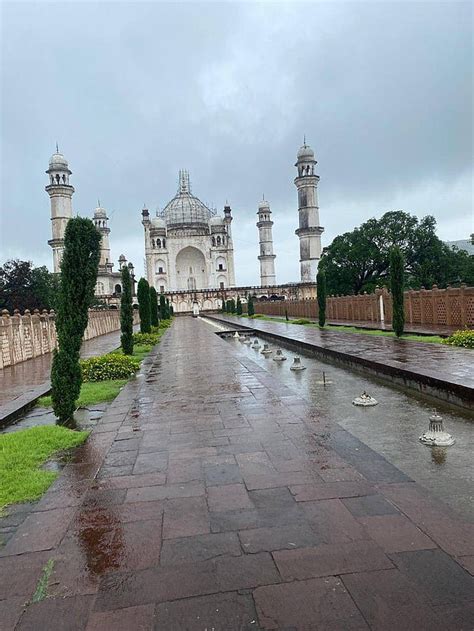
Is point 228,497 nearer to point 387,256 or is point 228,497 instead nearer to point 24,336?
point 24,336

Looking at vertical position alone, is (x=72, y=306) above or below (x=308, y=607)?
above

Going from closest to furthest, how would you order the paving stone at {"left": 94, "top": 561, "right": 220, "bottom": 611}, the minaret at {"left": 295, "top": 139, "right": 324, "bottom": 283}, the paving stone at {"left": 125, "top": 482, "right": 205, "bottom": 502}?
the paving stone at {"left": 94, "top": 561, "right": 220, "bottom": 611}, the paving stone at {"left": 125, "top": 482, "right": 205, "bottom": 502}, the minaret at {"left": 295, "top": 139, "right": 324, "bottom": 283}

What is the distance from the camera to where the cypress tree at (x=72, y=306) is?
5379 millimetres

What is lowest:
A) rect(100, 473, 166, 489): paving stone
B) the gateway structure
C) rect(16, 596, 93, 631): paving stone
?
rect(100, 473, 166, 489): paving stone

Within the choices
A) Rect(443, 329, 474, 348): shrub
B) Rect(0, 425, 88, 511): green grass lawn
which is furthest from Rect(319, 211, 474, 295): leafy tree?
Rect(0, 425, 88, 511): green grass lawn

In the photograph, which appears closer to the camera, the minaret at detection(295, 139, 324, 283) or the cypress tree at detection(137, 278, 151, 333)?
the cypress tree at detection(137, 278, 151, 333)

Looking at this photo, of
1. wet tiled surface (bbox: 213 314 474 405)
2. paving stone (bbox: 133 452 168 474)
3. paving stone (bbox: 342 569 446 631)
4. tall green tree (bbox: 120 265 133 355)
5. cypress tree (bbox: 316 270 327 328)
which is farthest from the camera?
cypress tree (bbox: 316 270 327 328)

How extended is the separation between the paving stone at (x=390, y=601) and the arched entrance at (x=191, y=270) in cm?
6855

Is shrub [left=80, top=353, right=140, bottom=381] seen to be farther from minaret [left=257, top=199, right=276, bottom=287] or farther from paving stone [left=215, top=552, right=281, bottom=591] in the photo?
minaret [left=257, top=199, right=276, bottom=287]

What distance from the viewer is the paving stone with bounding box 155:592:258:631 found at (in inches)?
70.1

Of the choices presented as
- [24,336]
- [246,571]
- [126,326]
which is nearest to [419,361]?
[246,571]

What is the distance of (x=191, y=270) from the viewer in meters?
70.9

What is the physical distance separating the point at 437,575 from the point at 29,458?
3024 millimetres

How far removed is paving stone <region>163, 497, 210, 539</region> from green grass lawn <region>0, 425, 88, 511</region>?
978mm
